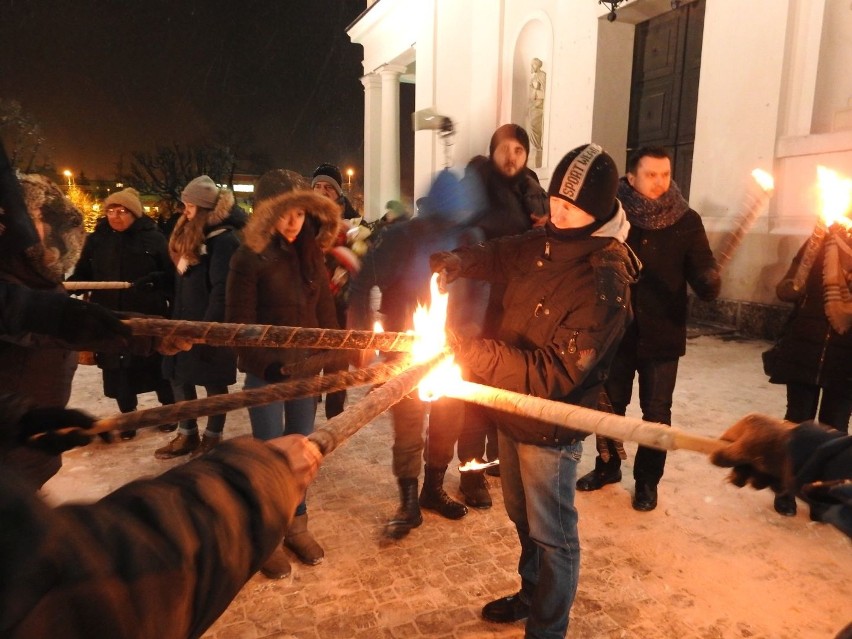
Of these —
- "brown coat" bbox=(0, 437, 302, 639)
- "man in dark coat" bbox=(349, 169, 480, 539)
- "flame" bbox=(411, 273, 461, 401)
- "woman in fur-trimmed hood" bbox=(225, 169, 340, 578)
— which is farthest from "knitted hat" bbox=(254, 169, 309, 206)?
"brown coat" bbox=(0, 437, 302, 639)

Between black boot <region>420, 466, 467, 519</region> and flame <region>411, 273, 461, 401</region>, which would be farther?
black boot <region>420, 466, 467, 519</region>

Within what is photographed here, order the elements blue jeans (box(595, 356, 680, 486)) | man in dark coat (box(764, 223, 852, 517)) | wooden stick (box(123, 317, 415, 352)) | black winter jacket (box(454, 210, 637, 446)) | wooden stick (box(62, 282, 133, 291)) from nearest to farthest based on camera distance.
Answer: black winter jacket (box(454, 210, 637, 446)) → wooden stick (box(123, 317, 415, 352)) → man in dark coat (box(764, 223, 852, 517)) → blue jeans (box(595, 356, 680, 486)) → wooden stick (box(62, 282, 133, 291))

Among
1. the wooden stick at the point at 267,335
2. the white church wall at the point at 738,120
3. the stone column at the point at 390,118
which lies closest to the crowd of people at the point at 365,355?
the wooden stick at the point at 267,335

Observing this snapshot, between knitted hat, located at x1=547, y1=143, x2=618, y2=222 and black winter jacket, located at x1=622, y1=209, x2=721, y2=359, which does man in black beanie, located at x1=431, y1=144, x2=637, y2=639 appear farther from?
Result: black winter jacket, located at x1=622, y1=209, x2=721, y2=359

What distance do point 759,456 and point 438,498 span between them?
109 inches

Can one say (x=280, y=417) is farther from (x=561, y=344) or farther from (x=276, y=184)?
(x=561, y=344)

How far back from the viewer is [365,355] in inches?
151

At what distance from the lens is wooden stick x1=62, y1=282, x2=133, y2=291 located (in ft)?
15.9

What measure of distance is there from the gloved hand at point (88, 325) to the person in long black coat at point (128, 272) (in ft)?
9.45

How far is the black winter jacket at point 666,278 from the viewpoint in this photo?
3967 millimetres

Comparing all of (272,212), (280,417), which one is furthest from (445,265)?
(280,417)

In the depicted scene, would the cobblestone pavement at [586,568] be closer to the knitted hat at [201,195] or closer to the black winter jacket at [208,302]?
the black winter jacket at [208,302]

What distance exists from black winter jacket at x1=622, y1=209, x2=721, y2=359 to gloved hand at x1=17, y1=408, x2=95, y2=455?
3294 mm

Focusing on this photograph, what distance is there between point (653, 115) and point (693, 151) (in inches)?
67.3
